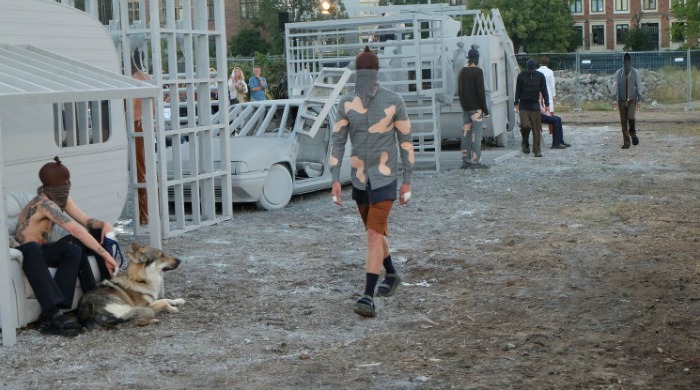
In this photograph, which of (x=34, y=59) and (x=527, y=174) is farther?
(x=527, y=174)

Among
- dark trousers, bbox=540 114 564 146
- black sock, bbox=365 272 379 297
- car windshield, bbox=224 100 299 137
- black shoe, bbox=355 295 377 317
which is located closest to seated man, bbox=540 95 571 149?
dark trousers, bbox=540 114 564 146

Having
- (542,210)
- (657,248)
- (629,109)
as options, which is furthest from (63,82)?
(629,109)

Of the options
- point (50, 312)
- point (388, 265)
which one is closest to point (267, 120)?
point (388, 265)

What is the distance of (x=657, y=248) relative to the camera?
11125mm

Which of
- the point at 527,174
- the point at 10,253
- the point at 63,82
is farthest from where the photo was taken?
the point at 527,174

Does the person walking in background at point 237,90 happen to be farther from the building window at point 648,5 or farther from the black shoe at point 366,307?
the building window at point 648,5

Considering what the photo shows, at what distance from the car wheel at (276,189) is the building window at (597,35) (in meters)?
76.5

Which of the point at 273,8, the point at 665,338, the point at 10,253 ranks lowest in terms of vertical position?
the point at 665,338

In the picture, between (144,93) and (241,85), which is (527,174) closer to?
(144,93)

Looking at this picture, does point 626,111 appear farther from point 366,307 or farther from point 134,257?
point 134,257

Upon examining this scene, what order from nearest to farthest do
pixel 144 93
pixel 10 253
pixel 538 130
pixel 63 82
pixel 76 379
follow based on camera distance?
pixel 76 379 < pixel 10 253 < pixel 63 82 < pixel 144 93 < pixel 538 130

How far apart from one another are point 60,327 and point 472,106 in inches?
447

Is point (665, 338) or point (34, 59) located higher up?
point (34, 59)

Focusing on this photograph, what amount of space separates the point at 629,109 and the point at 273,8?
141ft
